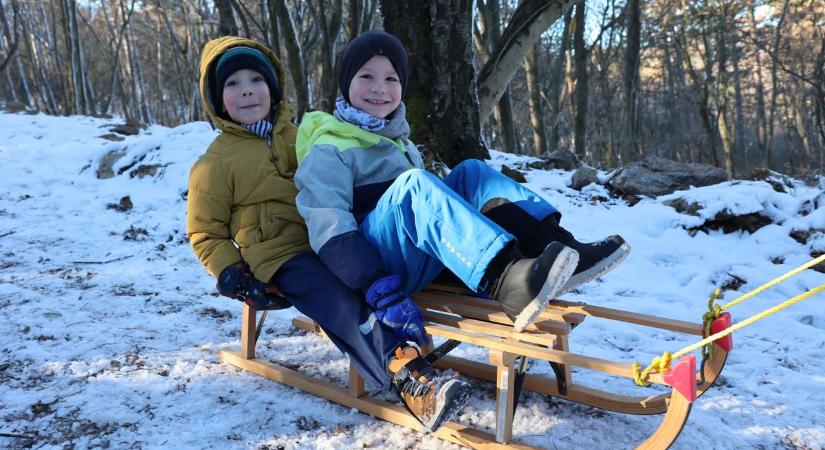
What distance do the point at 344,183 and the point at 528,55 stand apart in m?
9.87

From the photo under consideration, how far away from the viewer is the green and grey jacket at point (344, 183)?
6.07 feet

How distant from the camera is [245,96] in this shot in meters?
2.32

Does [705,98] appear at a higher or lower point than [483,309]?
higher

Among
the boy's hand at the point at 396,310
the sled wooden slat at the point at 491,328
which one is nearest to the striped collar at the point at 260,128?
the boy's hand at the point at 396,310

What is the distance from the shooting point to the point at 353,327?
194cm

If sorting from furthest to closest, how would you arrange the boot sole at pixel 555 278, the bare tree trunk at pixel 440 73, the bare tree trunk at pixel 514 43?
the bare tree trunk at pixel 514 43 → the bare tree trunk at pixel 440 73 → the boot sole at pixel 555 278

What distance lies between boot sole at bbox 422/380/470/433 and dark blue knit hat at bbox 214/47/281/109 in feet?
5.18

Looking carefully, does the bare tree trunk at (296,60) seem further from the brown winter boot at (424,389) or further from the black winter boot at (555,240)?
the brown winter boot at (424,389)

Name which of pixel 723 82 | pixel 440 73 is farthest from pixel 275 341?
pixel 723 82

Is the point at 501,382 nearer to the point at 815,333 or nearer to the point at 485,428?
the point at 485,428

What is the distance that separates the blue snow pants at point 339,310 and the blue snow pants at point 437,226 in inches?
8.1

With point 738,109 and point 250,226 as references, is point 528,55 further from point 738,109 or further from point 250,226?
point 738,109

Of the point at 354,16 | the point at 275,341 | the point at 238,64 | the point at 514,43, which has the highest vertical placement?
the point at 354,16

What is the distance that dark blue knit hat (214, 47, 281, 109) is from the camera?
231 centimetres
